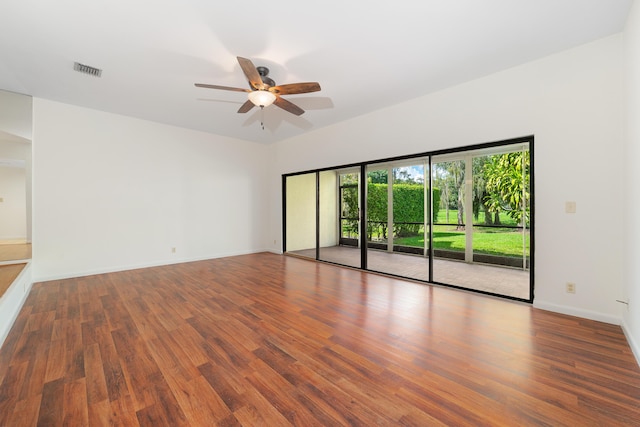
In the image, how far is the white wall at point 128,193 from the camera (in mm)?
4316

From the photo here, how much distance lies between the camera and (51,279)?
4301 mm

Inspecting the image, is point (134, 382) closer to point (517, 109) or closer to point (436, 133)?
point (436, 133)

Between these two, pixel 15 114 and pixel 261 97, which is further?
pixel 15 114

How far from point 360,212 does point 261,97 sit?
2907mm

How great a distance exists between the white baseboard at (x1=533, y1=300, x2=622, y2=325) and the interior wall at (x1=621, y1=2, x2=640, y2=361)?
0.54ft

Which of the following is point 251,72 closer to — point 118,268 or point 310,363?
point 310,363

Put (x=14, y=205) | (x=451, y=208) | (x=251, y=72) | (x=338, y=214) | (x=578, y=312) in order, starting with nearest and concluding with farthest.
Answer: (x=251, y=72) < (x=578, y=312) < (x=14, y=205) < (x=451, y=208) < (x=338, y=214)

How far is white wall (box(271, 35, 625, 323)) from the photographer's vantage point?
8.66ft

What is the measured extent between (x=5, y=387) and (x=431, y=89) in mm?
5267

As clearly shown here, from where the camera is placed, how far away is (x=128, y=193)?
16.5 feet

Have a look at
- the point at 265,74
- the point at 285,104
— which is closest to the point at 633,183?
the point at 285,104

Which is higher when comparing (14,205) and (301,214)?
(14,205)

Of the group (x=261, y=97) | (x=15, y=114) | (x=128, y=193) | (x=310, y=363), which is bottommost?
(x=310, y=363)

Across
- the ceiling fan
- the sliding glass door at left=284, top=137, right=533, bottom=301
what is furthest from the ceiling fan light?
the sliding glass door at left=284, top=137, right=533, bottom=301
